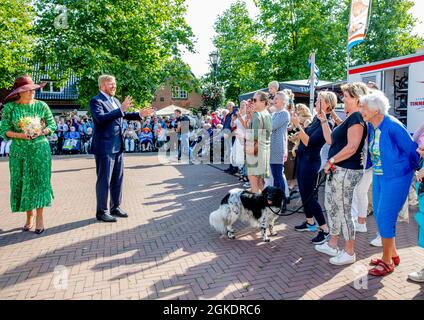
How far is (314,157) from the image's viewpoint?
191 inches

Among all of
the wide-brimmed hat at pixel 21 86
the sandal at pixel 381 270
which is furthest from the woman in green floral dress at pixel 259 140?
the wide-brimmed hat at pixel 21 86

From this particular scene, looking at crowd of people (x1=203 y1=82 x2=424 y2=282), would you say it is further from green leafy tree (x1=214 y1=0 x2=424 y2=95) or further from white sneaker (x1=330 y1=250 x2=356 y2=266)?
green leafy tree (x1=214 y1=0 x2=424 y2=95)

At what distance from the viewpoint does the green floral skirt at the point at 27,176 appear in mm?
5180

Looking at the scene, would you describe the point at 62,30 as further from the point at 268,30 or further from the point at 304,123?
the point at 304,123

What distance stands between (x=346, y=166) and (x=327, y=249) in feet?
4.07

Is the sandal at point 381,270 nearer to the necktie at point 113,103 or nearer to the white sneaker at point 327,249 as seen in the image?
the white sneaker at point 327,249

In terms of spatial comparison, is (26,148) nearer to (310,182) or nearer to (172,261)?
(172,261)

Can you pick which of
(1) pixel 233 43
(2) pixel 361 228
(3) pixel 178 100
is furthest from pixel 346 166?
(3) pixel 178 100

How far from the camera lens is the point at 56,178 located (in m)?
10.6

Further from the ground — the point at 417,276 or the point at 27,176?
the point at 27,176

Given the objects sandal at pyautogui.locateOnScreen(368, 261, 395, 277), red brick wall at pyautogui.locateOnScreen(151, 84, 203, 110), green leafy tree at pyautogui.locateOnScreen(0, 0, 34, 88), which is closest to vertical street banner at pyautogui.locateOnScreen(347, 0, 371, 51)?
sandal at pyautogui.locateOnScreen(368, 261, 395, 277)

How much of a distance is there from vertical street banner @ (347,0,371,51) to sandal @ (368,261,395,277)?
920 cm

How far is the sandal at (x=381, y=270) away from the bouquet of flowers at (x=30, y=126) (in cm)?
493

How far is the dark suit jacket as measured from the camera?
18.3ft
